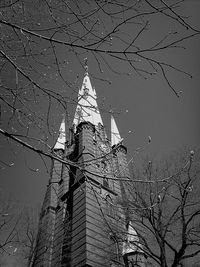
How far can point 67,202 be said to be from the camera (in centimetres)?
2167

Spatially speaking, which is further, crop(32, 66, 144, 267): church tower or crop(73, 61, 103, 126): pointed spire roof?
crop(32, 66, 144, 267): church tower

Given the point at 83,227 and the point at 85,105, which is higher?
the point at 83,227

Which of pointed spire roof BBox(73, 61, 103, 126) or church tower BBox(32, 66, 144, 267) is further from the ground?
church tower BBox(32, 66, 144, 267)

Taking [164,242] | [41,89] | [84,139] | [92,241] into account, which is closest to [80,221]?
[92,241]

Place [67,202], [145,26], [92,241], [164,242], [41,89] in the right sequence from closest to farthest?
[145,26]
[41,89]
[164,242]
[92,241]
[67,202]

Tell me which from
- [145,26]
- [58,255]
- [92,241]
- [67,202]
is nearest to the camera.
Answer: [145,26]

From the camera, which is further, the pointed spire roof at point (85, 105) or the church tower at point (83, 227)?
the church tower at point (83, 227)

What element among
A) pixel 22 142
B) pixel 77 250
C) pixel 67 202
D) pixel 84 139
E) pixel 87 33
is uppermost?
pixel 84 139

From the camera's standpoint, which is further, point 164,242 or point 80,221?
point 80,221

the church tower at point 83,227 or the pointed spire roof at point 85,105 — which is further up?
the church tower at point 83,227

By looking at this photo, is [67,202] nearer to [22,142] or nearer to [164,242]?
[164,242]

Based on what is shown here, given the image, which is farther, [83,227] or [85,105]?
[83,227]

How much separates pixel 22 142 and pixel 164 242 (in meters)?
9.82

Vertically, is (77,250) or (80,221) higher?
(80,221)
